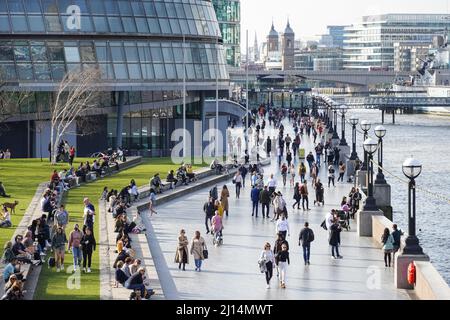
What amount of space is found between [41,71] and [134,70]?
5.55 metres

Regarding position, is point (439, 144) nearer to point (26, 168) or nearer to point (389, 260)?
point (26, 168)

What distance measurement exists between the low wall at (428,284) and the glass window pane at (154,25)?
4428 centimetres

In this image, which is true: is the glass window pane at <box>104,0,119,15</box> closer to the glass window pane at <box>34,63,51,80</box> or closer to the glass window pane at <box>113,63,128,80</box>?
the glass window pane at <box>113,63,128,80</box>

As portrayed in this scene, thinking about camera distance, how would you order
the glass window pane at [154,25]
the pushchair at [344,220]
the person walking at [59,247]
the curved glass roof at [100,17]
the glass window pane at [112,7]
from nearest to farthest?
1. the person walking at [59,247]
2. the pushchair at [344,220]
3. the curved glass roof at [100,17]
4. the glass window pane at [112,7]
5. the glass window pane at [154,25]

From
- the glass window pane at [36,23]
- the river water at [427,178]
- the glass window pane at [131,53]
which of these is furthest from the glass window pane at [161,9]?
the river water at [427,178]

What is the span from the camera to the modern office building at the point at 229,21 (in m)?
149

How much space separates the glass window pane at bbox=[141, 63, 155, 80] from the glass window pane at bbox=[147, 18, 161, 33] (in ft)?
6.48

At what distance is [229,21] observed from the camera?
154375 millimetres

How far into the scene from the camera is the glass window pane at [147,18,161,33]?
70750 millimetres

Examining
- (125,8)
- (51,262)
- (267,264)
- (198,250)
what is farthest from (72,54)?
(267,264)

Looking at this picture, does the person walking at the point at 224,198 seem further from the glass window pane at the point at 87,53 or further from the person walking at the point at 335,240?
the glass window pane at the point at 87,53

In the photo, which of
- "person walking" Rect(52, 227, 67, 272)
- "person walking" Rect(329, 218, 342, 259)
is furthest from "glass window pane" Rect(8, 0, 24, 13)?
"person walking" Rect(52, 227, 67, 272)
